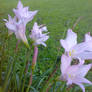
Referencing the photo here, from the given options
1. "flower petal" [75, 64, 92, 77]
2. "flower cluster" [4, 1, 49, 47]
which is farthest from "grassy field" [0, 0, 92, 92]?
"flower petal" [75, 64, 92, 77]

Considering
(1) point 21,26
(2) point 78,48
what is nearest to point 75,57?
(2) point 78,48

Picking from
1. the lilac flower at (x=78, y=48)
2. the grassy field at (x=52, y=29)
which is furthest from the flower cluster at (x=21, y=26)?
the grassy field at (x=52, y=29)

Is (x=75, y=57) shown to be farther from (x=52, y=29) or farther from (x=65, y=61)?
(x=52, y=29)

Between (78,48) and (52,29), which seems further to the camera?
(52,29)

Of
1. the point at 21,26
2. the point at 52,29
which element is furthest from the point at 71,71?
the point at 52,29

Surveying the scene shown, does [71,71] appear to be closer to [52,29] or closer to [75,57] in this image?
[75,57]

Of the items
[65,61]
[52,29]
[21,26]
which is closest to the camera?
[65,61]

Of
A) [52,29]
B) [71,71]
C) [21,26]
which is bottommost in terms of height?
[71,71]

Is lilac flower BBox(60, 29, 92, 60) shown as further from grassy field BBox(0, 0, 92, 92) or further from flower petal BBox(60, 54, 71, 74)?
grassy field BBox(0, 0, 92, 92)

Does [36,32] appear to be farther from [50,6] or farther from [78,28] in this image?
[50,6]

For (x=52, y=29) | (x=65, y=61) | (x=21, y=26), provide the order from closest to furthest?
(x=65, y=61)
(x=21, y=26)
(x=52, y=29)

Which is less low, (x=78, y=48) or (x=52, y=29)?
(x=52, y=29)

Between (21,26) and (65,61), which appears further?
(21,26)
